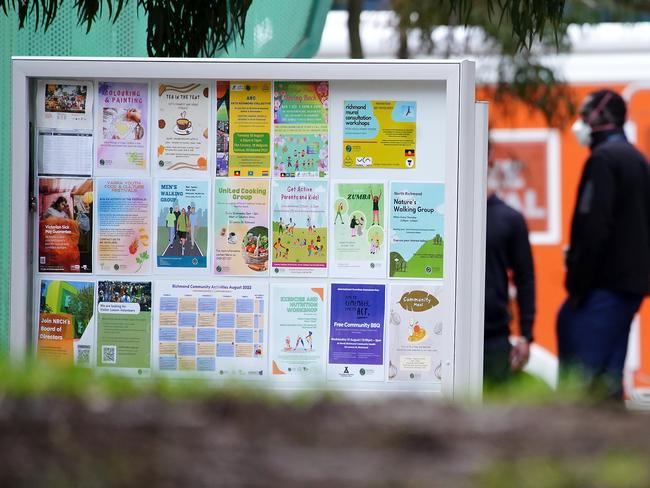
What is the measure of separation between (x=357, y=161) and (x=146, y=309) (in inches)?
33.9

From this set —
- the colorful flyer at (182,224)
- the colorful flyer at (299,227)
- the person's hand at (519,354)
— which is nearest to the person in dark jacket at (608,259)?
the person's hand at (519,354)

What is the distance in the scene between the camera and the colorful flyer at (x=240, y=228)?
413cm

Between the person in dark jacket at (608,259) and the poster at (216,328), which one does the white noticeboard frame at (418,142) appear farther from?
the person in dark jacket at (608,259)

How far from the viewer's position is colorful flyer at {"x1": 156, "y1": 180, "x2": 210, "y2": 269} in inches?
163

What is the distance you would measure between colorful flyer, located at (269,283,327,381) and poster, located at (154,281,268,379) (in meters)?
0.05

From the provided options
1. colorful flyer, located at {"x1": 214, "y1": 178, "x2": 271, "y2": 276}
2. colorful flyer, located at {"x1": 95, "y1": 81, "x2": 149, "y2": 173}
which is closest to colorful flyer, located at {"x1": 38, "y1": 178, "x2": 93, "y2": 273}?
colorful flyer, located at {"x1": 95, "y1": 81, "x2": 149, "y2": 173}

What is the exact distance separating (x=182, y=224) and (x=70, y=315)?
1.62 ft

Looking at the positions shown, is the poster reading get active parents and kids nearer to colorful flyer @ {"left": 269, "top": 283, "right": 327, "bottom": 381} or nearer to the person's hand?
colorful flyer @ {"left": 269, "top": 283, "right": 327, "bottom": 381}

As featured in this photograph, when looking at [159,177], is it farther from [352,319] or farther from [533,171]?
[533,171]

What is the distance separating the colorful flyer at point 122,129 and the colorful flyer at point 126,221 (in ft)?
0.18

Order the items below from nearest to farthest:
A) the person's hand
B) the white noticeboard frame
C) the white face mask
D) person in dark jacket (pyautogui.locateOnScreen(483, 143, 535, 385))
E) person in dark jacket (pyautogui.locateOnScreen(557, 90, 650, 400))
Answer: the white noticeboard frame, person in dark jacket (pyautogui.locateOnScreen(483, 143, 535, 385)), person in dark jacket (pyautogui.locateOnScreen(557, 90, 650, 400)), the person's hand, the white face mask

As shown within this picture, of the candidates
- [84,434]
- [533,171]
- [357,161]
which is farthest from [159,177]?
[533,171]

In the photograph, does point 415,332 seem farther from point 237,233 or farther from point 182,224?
point 182,224

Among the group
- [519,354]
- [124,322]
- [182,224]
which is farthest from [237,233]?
[519,354]
